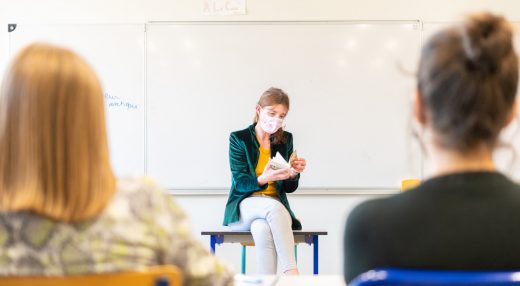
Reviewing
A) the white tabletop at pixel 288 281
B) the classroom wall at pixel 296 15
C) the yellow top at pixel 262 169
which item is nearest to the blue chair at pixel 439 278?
the white tabletop at pixel 288 281

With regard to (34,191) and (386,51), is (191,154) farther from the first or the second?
(34,191)

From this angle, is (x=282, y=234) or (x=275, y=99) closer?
(x=282, y=234)

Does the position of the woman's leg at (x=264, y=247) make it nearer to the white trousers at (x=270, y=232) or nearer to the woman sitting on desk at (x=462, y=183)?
the white trousers at (x=270, y=232)

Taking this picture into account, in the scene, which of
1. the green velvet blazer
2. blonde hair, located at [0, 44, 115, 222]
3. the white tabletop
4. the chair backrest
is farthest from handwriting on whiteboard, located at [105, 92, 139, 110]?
the chair backrest

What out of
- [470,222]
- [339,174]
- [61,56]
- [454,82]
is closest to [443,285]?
[470,222]

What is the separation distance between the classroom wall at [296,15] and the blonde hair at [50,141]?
334cm

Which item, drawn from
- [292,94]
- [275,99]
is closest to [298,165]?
[275,99]

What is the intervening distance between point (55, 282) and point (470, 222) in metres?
0.65

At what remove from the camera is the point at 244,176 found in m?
3.45

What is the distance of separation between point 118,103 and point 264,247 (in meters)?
1.74

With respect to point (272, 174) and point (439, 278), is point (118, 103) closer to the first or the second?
point (272, 174)

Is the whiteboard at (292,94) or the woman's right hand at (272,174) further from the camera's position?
the whiteboard at (292,94)

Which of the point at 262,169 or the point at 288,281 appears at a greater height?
the point at 262,169

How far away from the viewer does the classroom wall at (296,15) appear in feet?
14.2
